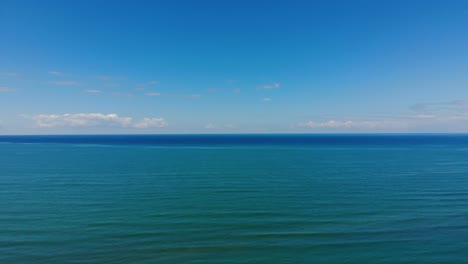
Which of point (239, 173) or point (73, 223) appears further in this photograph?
point (239, 173)

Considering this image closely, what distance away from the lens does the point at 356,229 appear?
22.8 meters

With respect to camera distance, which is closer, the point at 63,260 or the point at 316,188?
the point at 63,260

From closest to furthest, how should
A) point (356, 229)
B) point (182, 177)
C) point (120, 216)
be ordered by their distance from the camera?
point (356, 229), point (120, 216), point (182, 177)

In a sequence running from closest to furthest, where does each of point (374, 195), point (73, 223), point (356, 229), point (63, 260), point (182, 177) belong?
point (63, 260) < point (356, 229) < point (73, 223) < point (374, 195) < point (182, 177)

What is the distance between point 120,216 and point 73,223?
3553mm

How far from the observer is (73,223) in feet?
80.3

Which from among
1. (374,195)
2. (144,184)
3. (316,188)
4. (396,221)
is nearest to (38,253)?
(144,184)

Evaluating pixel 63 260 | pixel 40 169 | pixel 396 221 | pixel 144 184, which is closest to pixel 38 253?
pixel 63 260

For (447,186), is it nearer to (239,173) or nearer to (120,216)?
(239,173)

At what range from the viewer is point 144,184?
40.3 m

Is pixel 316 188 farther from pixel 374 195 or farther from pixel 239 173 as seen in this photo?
pixel 239 173

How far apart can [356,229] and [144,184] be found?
27.2 metres

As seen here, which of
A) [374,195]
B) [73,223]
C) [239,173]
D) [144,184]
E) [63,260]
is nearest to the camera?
[63,260]

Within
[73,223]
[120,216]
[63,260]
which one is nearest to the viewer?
[63,260]
